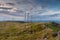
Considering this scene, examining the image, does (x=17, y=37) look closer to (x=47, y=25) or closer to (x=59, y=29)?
(x=47, y=25)

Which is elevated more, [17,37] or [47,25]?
[47,25]

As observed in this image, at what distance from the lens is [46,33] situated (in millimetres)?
3623

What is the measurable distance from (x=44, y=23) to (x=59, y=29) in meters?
0.50

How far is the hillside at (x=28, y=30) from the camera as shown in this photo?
12.2ft

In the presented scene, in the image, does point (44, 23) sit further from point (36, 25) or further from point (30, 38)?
point (30, 38)

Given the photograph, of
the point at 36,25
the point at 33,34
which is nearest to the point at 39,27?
the point at 36,25

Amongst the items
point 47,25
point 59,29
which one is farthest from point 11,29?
point 59,29

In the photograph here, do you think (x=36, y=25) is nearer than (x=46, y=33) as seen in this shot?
No

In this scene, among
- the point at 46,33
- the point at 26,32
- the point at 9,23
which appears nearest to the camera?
the point at 46,33

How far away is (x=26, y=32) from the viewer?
4.03 meters

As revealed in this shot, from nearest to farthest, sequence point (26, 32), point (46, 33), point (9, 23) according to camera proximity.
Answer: point (46, 33), point (26, 32), point (9, 23)

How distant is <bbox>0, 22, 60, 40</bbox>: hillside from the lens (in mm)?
3712

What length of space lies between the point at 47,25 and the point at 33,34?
1.84 feet

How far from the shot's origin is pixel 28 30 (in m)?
4.05
